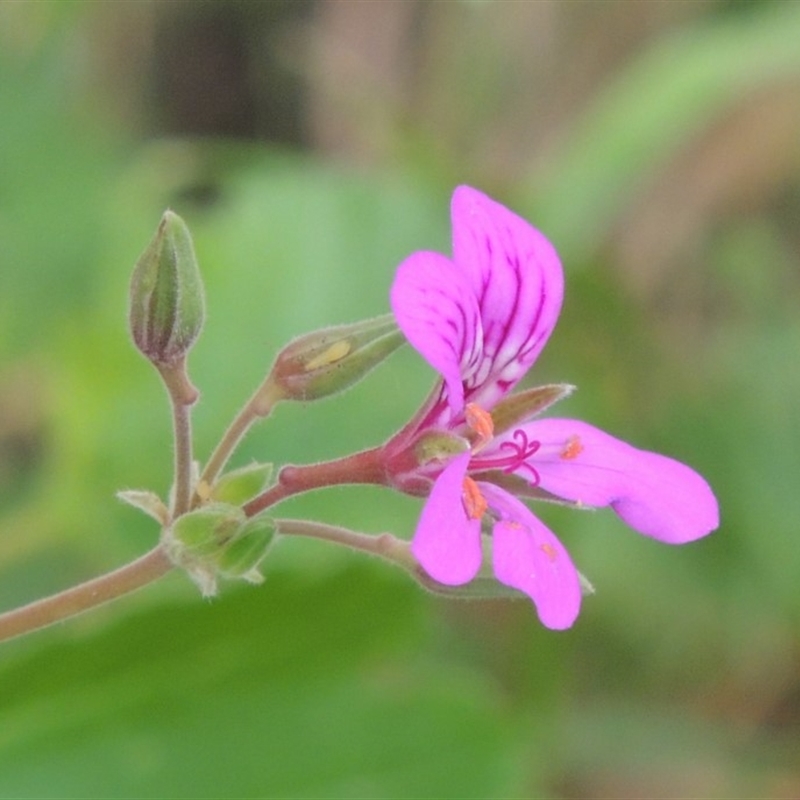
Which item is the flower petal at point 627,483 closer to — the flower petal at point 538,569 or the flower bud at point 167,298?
the flower petal at point 538,569

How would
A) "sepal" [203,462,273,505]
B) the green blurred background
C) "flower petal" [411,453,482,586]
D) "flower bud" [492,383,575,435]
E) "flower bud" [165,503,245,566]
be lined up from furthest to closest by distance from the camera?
the green blurred background < "flower bud" [492,383,575,435] < "sepal" [203,462,273,505] < "flower bud" [165,503,245,566] < "flower petal" [411,453,482,586]

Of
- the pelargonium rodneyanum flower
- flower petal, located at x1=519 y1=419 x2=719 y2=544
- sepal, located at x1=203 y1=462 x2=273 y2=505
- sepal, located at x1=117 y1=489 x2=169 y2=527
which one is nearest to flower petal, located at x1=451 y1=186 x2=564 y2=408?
the pelargonium rodneyanum flower

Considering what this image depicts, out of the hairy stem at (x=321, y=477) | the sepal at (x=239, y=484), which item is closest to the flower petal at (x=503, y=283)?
the hairy stem at (x=321, y=477)

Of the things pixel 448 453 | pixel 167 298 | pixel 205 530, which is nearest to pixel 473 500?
pixel 448 453

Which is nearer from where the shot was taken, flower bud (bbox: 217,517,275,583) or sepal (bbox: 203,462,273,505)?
flower bud (bbox: 217,517,275,583)

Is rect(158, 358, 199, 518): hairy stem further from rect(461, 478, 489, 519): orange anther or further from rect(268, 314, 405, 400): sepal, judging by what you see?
rect(461, 478, 489, 519): orange anther
